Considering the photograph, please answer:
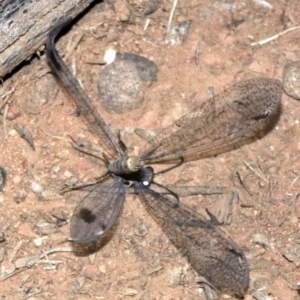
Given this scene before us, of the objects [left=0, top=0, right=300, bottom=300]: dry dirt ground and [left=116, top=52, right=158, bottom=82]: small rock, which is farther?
[left=116, top=52, right=158, bottom=82]: small rock

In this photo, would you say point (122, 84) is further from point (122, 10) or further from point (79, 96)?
point (122, 10)

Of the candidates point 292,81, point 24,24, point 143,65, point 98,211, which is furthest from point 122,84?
point 292,81

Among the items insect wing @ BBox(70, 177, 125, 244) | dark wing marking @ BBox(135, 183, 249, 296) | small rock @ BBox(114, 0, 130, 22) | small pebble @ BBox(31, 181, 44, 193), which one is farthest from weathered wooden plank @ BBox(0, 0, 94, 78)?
dark wing marking @ BBox(135, 183, 249, 296)

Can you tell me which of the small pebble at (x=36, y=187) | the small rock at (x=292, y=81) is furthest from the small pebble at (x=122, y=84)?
the small rock at (x=292, y=81)

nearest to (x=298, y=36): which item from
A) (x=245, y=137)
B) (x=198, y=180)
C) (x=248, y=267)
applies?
(x=245, y=137)

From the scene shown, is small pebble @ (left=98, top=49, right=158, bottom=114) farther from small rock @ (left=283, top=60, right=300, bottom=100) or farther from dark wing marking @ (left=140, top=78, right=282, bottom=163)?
small rock @ (left=283, top=60, right=300, bottom=100)

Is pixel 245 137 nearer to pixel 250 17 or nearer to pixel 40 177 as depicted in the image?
pixel 250 17
